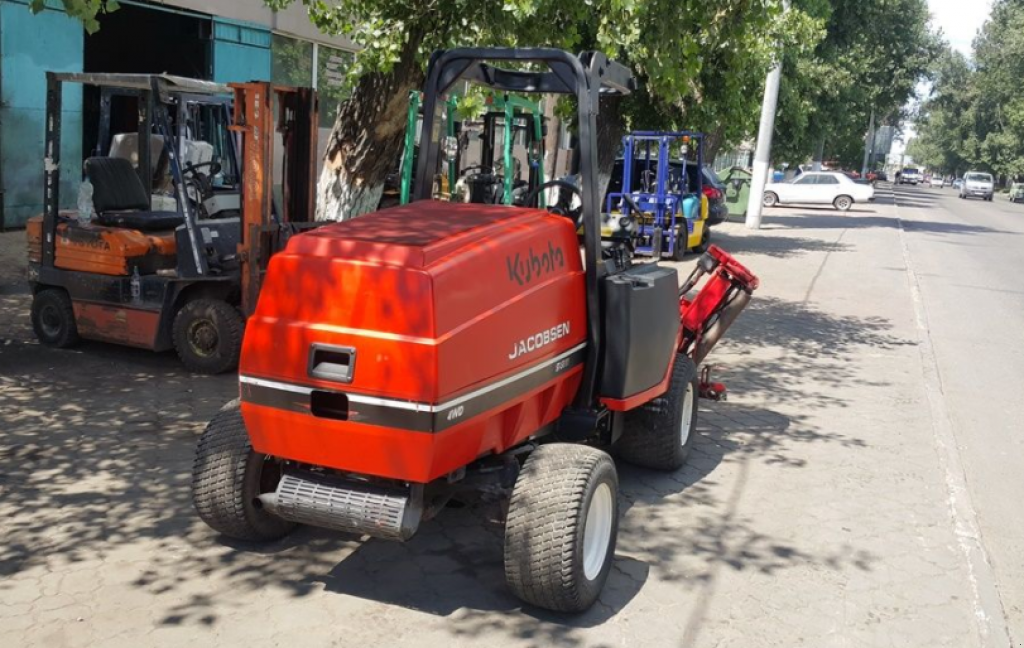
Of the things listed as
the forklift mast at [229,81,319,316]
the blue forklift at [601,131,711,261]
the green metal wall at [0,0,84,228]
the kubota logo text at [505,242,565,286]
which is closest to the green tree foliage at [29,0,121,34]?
the forklift mast at [229,81,319,316]

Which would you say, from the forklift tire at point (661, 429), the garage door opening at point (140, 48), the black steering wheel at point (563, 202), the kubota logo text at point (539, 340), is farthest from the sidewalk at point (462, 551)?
the garage door opening at point (140, 48)

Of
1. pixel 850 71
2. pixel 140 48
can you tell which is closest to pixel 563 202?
pixel 140 48

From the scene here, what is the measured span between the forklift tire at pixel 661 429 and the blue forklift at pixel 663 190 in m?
11.7

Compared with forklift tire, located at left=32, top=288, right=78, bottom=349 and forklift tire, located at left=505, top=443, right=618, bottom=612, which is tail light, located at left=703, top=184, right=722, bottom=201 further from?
forklift tire, located at left=505, top=443, right=618, bottom=612

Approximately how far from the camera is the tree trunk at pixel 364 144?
9.32 metres

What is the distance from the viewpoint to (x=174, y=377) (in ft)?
26.7

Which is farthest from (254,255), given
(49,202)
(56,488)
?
(56,488)

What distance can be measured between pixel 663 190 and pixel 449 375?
15.4 m

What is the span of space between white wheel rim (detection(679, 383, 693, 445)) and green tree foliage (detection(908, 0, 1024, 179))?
6155 centimetres

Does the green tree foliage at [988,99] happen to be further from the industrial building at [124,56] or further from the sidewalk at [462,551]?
the sidewalk at [462,551]

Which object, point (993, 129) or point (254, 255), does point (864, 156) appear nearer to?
point (993, 129)

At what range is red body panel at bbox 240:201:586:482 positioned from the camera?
3.84 metres

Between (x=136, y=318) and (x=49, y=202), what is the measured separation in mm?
1356

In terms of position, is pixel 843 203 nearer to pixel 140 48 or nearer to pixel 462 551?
pixel 140 48
